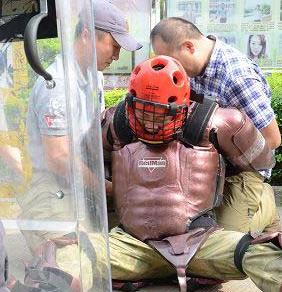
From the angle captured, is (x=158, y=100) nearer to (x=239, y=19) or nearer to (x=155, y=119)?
(x=155, y=119)

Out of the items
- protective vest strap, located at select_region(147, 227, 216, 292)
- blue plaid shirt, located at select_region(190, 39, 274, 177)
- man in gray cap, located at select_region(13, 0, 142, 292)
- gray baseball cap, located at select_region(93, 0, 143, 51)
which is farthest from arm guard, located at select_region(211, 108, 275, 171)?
man in gray cap, located at select_region(13, 0, 142, 292)

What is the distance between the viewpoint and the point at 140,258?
3.23m

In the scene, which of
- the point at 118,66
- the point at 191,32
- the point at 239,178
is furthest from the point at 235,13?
the point at 239,178

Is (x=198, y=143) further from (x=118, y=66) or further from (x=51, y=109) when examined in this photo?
(x=118, y=66)

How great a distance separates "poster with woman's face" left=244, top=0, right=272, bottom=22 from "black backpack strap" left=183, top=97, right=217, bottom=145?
4.71 metres

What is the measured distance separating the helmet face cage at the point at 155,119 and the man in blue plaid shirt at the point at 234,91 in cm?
53

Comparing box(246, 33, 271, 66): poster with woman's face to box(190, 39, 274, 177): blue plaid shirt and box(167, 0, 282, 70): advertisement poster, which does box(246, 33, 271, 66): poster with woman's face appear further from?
box(190, 39, 274, 177): blue plaid shirt

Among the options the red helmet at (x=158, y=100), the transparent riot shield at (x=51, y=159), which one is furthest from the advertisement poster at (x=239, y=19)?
the transparent riot shield at (x=51, y=159)

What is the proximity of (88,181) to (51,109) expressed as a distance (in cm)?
Answer: 22

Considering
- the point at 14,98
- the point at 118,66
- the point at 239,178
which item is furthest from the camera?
the point at 118,66

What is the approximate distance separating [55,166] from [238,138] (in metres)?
1.78

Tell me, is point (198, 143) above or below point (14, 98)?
below

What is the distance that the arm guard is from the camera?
3.23 meters

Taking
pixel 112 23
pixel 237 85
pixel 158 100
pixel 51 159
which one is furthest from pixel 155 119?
pixel 51 159
